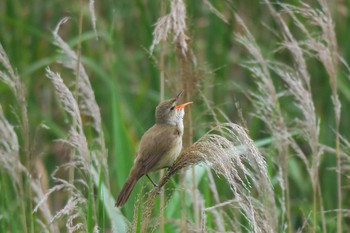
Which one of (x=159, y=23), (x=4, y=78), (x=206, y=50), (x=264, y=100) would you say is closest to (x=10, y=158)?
(x=4, y=78)

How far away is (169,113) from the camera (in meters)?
4.06

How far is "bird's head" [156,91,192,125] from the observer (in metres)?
3.99

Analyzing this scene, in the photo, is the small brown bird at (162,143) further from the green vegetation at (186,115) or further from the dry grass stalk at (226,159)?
the dry grass stalk at (226,159)

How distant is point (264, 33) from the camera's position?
627cm

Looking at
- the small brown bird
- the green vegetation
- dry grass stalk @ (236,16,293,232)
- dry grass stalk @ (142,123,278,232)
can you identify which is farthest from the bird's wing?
dry grass stalk @ (142,123,278,232)

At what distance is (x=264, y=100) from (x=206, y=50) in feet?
7.09

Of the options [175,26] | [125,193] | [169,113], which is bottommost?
[125,193]

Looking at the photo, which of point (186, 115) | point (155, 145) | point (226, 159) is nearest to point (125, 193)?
point (155, 145)

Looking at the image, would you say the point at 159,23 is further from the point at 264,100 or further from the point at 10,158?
the point at 10,158

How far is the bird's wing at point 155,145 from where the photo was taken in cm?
364

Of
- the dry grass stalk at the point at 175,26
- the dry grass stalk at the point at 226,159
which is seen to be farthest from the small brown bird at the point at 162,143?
the dry grass stalk at the point at 226,159

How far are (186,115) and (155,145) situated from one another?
0.20 meters

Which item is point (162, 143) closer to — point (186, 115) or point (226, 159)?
point (186, 115)

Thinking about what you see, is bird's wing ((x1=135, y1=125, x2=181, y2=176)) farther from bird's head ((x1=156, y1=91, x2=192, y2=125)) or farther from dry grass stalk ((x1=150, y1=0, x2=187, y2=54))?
→ dry grass stalk ((x1=150, y1=0, x2=187, y2=54))
